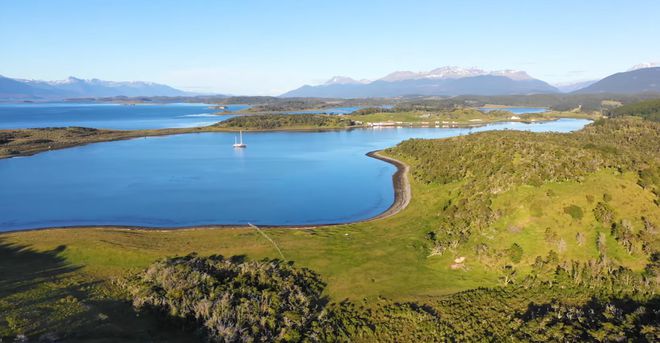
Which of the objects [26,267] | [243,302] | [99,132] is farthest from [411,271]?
[99,132]

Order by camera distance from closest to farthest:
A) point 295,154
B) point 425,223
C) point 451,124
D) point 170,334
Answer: point 170,334 → point 425,223 → point 295,154 → point 451,124

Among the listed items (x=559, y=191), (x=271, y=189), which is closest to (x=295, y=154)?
(x=271, y=189)

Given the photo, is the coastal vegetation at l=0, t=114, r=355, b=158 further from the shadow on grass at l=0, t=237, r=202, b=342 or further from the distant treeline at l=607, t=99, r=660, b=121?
the distant treeline at l=607, t=99, r=660, b=121

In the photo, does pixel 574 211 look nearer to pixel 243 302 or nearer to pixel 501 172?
pixel 501 172

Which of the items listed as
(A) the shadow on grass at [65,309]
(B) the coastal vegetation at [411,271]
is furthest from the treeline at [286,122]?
(A) the shadow on grass at [65,309]

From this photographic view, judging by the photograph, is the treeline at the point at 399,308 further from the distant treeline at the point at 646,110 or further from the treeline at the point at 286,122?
the treeline at the point at 286,122

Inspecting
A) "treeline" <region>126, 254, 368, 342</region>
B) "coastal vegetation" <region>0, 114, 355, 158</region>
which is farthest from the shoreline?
"treeline" <region>126, 254, 368, 342</region>

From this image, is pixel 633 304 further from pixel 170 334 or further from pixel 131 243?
pixel 131 243
